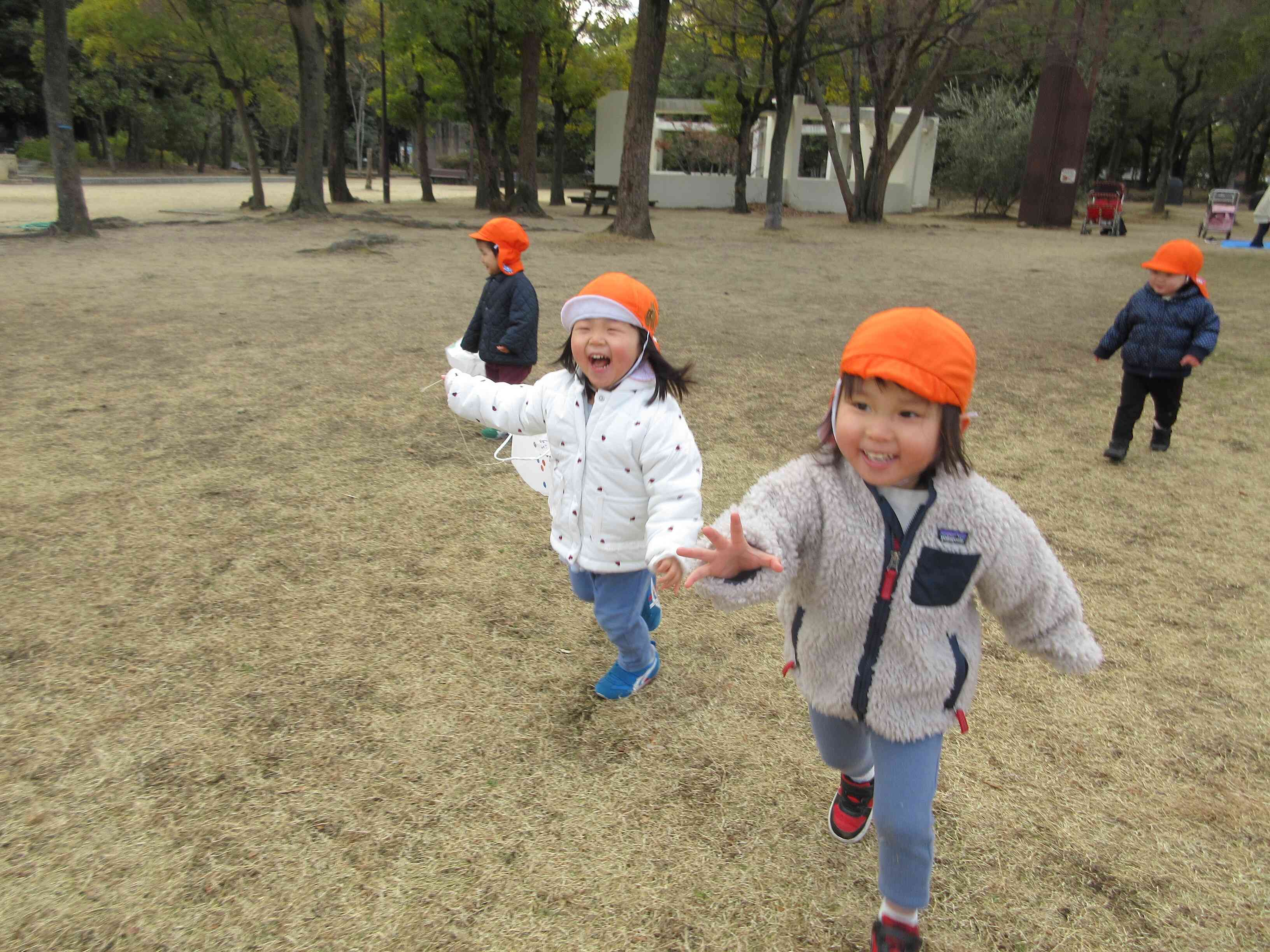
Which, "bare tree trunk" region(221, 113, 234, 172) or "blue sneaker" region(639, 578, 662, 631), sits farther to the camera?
"bare tree trunk" region(221, 113, 234, 172)

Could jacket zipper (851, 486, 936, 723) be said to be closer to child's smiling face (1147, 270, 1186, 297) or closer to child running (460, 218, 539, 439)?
child running (460, 218, 539, 439)

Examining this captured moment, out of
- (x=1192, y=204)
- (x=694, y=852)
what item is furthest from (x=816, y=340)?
(x=1192, y=204)

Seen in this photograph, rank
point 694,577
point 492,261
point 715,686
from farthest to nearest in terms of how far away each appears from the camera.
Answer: point 492,261
point 715,686
point 694,577

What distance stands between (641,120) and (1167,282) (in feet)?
39.7

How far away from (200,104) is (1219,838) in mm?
48587

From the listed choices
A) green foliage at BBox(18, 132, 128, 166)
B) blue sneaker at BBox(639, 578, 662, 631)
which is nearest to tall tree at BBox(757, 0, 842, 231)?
blue sneaker at BBox(639, 578, 662, 631)

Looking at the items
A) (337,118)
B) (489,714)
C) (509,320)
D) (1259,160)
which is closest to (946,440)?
(489,714)

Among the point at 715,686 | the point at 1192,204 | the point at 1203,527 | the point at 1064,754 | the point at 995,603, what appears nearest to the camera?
the point at 995,603

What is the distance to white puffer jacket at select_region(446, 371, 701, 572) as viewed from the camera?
236 centimetres

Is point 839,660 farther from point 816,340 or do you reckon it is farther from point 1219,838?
point 816,340

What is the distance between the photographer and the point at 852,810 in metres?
2.21

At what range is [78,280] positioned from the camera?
33.4 ft

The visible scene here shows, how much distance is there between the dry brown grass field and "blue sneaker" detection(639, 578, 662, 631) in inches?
4.6

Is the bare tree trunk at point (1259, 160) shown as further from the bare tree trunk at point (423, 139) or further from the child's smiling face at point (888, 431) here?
the child's smiling face at point (888, 431)
